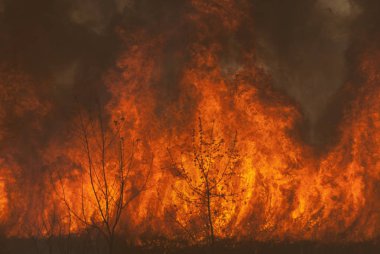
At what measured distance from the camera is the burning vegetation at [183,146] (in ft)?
81.3

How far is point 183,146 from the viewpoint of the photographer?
26484mm

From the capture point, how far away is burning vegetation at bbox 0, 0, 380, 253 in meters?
24.8

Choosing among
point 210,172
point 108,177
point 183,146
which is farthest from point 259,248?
point 108,177

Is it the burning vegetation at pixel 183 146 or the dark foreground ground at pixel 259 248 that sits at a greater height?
the burning vegetation at pixel 183 146

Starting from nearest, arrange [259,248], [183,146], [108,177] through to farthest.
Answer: [259,248] → [183,146] → [108,177]

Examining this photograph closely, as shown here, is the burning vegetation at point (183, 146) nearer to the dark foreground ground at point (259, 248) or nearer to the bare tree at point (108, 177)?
the bare tree at point (108, 177)

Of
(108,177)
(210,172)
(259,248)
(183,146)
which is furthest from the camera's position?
(108,177)

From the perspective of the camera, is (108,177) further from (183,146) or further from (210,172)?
(210,172)

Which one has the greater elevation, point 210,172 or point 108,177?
point 108,177

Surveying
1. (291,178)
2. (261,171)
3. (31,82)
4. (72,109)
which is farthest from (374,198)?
(31,82)

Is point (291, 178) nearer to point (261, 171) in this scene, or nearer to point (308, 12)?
point (261, 171)

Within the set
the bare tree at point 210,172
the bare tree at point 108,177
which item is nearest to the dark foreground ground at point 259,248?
the bare tree at point 210,172

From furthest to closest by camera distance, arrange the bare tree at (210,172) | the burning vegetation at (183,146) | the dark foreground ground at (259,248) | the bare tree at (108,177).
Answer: the bare tree at (108,177) < the bare tree at (210,172) < the burning vegetation at (183,146) < the dark foreground ground at (259,248)

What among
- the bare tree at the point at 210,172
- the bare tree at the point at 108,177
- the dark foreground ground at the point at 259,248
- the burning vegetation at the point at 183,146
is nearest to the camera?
the dark foreground ground at the point at 259,248
